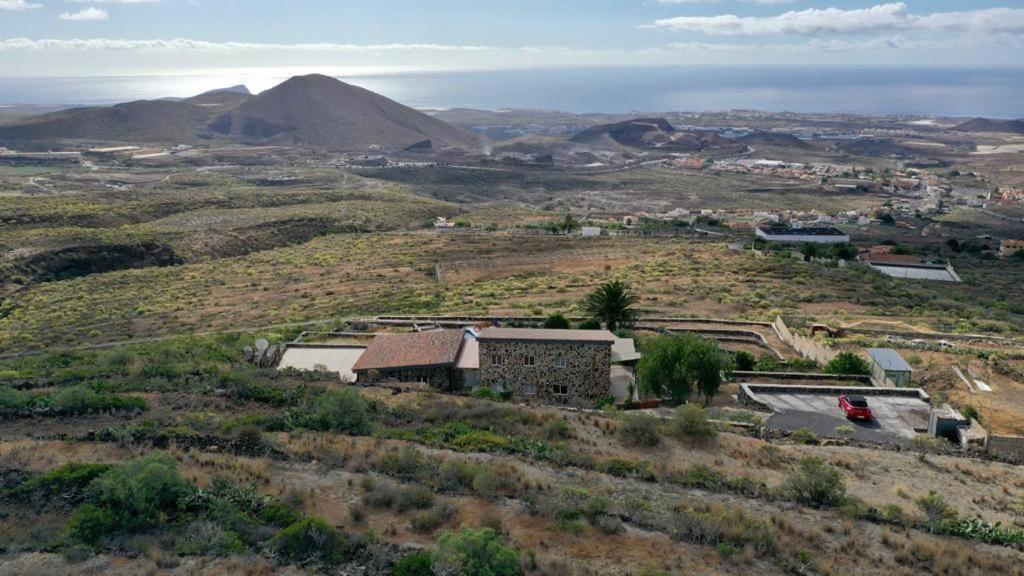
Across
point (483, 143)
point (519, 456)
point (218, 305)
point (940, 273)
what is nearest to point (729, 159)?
point (483, 143)

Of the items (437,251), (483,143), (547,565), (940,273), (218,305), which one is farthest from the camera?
(483,143)

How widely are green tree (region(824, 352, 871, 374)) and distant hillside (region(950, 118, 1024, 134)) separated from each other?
590 ft

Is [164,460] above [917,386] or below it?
above

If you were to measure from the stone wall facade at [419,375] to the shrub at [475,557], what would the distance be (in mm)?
10138

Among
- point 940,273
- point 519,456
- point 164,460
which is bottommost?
point 940,273

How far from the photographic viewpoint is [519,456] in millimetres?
14039

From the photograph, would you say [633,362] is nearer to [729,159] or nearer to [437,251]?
[437,251]

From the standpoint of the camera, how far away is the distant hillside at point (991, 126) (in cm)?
16688

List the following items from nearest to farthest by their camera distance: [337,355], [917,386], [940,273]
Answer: [917,386] < [337,355] < [940,273]

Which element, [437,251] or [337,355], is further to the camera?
[437,251]

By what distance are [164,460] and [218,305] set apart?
80.8 ft

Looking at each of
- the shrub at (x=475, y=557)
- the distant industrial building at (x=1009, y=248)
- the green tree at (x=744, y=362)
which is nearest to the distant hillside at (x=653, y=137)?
the distant industrial building at (x=1009, y=248)

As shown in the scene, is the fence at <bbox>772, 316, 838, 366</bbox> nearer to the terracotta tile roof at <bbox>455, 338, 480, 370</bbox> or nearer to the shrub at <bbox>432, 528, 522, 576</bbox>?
the terracotta tile roof at <bbox>455, 338, 480, 370</bbox>

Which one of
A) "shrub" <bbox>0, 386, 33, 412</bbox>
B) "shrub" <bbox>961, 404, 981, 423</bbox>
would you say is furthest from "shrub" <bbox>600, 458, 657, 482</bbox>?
"shrub" <bbox>0, 386, 33, 412</bbox>
